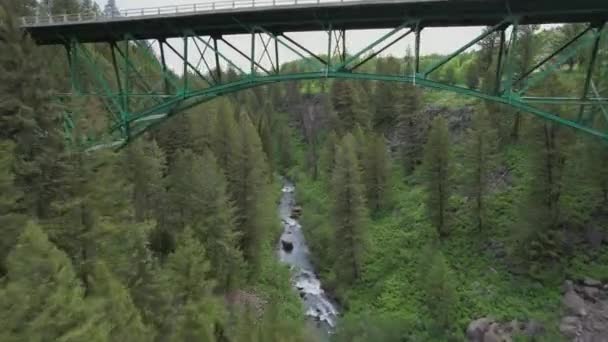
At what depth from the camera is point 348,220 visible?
35.7 m

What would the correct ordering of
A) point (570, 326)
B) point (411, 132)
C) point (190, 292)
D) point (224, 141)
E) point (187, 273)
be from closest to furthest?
point (190, 292)
point (187, 273)
point (570, 326)
point (224, 141)
point (411, 132)

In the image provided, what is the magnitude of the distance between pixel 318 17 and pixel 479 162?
59.8 ft

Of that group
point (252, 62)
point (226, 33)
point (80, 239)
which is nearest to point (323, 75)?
point (252, 62)

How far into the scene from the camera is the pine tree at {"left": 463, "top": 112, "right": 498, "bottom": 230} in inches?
1367

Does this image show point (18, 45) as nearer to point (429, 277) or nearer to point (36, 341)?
point (36, 341)

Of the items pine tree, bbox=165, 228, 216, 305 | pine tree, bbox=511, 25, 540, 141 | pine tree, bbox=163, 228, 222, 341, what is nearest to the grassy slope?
pine tree, bbox=511, 25, 540, 141

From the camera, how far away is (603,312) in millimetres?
26016

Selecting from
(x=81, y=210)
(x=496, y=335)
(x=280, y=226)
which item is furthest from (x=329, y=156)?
(x=81, y=210)

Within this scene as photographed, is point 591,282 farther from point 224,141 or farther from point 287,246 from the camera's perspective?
point 224,141

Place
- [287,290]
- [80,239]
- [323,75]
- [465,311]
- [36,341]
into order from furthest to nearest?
1. [287,290]
2. [465,311]
3. [323,75]
4. [80,239]
5. [36,341]

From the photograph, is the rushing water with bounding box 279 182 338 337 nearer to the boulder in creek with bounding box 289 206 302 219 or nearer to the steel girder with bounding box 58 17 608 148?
the boulder in creek with bounding box 289 206 302 219

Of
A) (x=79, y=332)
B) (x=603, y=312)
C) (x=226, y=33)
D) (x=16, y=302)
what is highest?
(x=226, y=33)

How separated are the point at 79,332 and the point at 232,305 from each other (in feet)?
55.1

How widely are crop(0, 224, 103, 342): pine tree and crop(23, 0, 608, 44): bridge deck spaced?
13.6m
